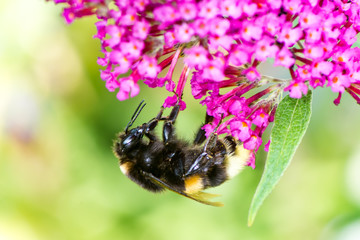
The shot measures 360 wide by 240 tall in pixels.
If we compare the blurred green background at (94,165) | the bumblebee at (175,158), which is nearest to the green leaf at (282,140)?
the bumblebee at (175,158)

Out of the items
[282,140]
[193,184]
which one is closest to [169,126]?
[193,184]

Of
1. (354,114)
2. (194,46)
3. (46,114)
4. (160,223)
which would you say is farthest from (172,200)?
(194,46)

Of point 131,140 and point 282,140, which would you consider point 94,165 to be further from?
point 282,140

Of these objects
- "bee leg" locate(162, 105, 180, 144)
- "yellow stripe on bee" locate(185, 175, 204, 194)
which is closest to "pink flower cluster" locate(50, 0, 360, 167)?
"bee leg" locate(162, 105, 180, 144)

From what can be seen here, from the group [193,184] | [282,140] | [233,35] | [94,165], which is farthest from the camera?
[94,165]

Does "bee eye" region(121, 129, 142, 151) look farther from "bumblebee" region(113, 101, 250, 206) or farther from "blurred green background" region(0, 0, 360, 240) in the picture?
"blurred green background" region(0, 0, 360, 240)

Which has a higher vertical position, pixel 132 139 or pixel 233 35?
pixel 233 35

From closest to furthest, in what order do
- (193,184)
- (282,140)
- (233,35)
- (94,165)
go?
(233,35) → (282,140) → (193,184) → (94,165)

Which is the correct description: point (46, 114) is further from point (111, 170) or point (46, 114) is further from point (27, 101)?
point (111, 170)
